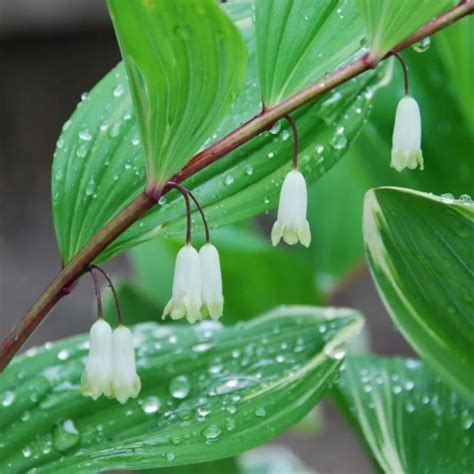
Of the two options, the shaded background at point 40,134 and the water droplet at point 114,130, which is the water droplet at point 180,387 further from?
the shaded background at point 40,134

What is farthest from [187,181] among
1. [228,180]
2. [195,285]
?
[195,285]

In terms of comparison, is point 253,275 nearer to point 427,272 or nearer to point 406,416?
point 406,416

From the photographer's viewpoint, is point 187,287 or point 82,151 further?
point 82,151

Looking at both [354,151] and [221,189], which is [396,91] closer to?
[354,151]

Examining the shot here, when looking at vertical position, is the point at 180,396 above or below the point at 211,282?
below

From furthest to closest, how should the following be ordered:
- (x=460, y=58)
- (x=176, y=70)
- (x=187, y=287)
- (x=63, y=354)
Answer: (x=460, y=58) < (x=63, y=354) < (x=187, y=287) < (x=176, y=70)

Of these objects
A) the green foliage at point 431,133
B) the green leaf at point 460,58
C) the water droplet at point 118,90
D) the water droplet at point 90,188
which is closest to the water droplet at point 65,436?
the water droplet at point 90,188

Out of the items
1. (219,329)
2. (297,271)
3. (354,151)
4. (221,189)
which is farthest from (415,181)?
(221,189)

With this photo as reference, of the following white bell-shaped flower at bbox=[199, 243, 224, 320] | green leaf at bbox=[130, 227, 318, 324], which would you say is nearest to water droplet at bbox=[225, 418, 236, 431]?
white bell-shaped flower at bbox=[199, 243, 224, 320]
